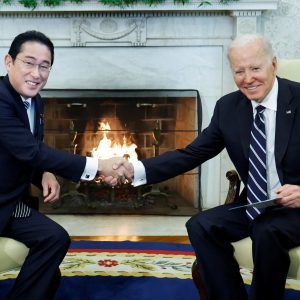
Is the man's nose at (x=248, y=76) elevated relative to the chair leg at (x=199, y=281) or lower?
elevated

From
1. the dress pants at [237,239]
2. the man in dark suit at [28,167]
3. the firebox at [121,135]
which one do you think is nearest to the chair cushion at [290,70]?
the dress pants at [237,239]

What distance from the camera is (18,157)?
1940 mm

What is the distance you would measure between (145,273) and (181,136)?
1.61 meters

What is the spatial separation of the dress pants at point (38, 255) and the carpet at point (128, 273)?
0.43m

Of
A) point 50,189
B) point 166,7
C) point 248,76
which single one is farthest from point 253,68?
point 166,7

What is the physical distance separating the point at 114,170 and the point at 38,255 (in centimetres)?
47

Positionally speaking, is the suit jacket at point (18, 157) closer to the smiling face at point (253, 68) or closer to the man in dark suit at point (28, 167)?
the man in dark suit at point (28, 167)

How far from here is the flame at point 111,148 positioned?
13.0 feet

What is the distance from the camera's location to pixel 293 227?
1.80m

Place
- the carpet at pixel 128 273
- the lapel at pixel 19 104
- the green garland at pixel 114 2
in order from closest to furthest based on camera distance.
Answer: the lapel at pixel 19 104 → the carpet at pixel 128 273 → the green garland at pixel 114 2

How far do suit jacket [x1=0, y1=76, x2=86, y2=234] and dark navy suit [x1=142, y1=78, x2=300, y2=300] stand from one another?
365mm

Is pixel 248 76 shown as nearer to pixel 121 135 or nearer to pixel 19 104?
pixel 19 104

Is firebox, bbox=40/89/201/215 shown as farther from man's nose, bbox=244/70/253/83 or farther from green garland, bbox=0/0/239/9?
man's nose, bbox=244/70/253/83

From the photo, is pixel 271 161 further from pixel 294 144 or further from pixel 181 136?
pixel 181 136
